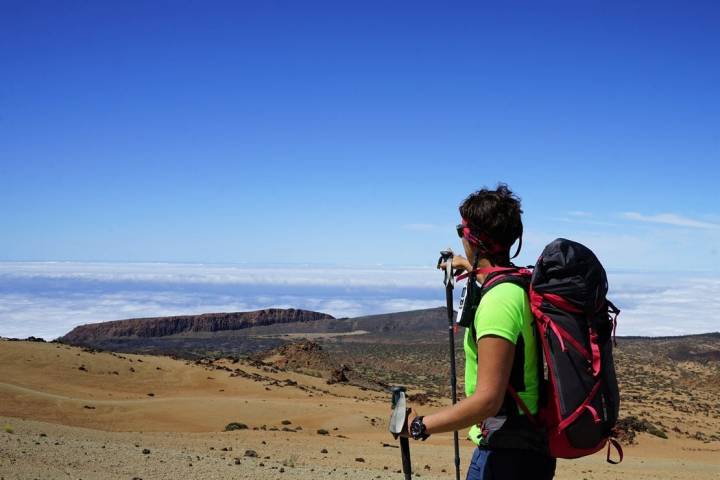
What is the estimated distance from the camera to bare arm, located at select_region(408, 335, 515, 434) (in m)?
2.70

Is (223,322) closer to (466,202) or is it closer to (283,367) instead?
(283,367)

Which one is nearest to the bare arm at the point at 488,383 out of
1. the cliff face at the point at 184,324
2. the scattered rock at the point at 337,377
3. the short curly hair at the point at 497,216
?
the short curly hair at the point at 497,216

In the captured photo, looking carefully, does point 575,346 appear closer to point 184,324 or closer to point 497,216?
point 497,216

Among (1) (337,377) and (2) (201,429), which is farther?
(1) (337,377)

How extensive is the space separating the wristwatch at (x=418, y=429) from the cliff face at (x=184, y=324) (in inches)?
2984

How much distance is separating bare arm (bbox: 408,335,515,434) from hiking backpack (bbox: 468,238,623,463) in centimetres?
16

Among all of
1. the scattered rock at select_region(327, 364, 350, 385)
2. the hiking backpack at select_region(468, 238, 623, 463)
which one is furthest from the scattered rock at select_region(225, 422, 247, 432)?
the hiking backpack at select_region(468, 238, 623, 463)

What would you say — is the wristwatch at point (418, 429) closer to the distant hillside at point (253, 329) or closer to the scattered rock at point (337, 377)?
the scattered rock at point (337, 377)

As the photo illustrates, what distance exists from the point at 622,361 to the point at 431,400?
102 feet

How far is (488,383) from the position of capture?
2699 millimetres

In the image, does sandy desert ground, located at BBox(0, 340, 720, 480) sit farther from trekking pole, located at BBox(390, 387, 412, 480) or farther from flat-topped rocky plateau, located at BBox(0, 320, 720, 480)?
trekking pole, located at BBox(390, 387, 412, 480)

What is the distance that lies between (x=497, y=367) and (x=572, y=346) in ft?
1.03

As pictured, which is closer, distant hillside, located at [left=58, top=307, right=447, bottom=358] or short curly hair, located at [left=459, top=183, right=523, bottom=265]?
short curly hair, located at [left=459, top=183, right=523, bottom=265]

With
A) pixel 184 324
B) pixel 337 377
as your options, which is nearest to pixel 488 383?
pixel 337 377
